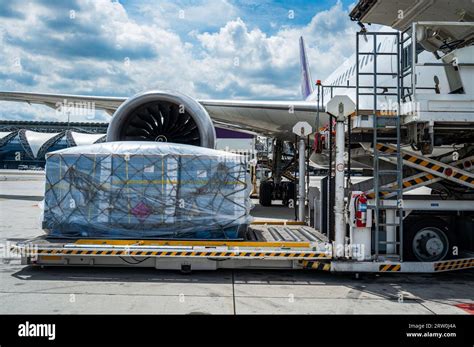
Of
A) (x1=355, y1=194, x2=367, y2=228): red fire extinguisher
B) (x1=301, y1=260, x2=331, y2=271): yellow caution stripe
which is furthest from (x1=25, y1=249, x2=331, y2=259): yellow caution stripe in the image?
(x1=355, y1=194, x2=367, y2=228): red fire extinguisher

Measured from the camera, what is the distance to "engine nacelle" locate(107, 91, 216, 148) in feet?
32.2

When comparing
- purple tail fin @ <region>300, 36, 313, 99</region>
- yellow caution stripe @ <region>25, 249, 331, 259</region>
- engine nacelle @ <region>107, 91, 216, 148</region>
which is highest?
purple tail fin @ <region>300, 36, 313, 99</region>

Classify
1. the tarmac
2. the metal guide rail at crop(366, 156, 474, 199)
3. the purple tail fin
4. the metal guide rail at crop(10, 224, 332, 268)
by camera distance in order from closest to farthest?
the tarmac, the metal guide rail at crop(10, 224, 332, 268), the metal guide rail at crop(366, 156, 474, 199), the purple tail fin

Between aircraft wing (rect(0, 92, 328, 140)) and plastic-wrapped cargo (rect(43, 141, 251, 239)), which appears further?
aircraft wing (rect(0, 92, 328, 140))

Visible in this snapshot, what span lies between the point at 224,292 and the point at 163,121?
16.9 ft

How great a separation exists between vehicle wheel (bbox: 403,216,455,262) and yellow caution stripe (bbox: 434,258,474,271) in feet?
0.95

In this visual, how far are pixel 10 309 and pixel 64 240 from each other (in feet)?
7.18

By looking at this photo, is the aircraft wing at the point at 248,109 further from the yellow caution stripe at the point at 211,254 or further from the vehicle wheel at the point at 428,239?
the yellow caution stripe at the point at 211,254

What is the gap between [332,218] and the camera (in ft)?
23.5

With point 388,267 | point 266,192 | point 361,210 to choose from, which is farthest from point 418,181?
point 266,192

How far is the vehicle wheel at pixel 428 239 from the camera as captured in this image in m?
7.19

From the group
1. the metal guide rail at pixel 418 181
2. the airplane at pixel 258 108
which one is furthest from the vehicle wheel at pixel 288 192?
the metal guide rail at pixel 418 181

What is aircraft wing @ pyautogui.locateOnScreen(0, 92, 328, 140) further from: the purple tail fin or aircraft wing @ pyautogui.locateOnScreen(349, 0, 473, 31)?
the purple tail fin
